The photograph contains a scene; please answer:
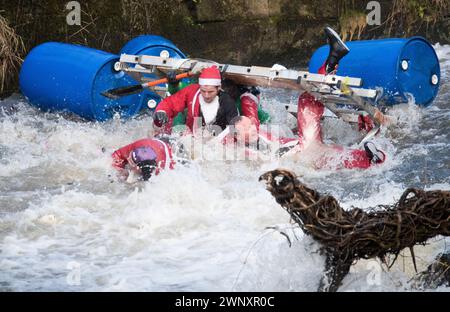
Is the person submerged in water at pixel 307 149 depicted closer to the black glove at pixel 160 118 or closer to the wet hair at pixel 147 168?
the black glove at pixel 160 118

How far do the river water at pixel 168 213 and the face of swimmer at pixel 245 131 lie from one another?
0.74ft

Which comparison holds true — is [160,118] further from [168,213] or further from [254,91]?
[168,213]

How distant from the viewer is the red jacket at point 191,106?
7.98 meters

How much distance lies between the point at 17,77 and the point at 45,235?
172 inches

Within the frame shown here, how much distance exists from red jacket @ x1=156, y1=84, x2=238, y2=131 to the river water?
0.46 metres

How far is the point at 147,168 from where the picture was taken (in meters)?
7.12

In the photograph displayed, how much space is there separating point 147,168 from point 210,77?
1143mm

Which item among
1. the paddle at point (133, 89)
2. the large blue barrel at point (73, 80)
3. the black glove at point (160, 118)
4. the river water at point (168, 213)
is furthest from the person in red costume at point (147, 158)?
the large blue barrel at point (73, 80)

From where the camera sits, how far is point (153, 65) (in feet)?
27.0

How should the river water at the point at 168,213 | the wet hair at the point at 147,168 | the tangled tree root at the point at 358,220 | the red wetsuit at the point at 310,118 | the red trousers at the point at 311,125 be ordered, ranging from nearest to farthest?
1. the tangled tree root at the point at 358,220
2. the river water at the point at 168,213
3. the wet hair at the point at 147,168
4. the red trousers at the point at 311,125
5. the red wetsuit at the point at 310,118

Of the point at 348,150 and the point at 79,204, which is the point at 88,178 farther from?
the point at 348,150

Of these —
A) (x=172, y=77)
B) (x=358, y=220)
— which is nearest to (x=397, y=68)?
(x=172, y=77)

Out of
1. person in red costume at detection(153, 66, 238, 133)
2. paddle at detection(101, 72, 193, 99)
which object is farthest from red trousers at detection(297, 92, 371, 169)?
paddle at detection(101, 72, 193, 99)
